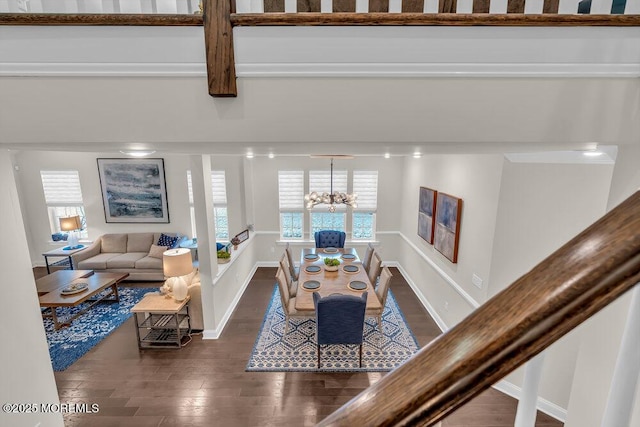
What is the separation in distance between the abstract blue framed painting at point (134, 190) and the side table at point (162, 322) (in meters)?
3.34

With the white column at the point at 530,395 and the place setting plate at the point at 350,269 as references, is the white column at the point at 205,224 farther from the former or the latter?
the white column at the point at 530,395

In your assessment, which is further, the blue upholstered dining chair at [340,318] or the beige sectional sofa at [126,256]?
the beige sectional sofa at [126,256]

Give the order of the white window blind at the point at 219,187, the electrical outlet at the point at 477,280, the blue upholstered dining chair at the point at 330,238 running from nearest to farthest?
1. the electrical outlet at the point at 477,280
2. the blue upholstered dining chair at the point at 330,238
3. the white window blind at the point at 219,187

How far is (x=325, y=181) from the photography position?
7.29m

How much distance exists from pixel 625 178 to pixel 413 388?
1643mm

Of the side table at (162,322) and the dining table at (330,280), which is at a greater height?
the dining table at (330,280)

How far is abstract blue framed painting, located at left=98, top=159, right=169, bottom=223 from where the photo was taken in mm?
7129

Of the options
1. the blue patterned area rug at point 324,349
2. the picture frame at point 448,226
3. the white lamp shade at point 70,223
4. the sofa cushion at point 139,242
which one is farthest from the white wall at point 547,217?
the white lamp shade at point 70,223

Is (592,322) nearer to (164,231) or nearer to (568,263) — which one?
(568,263)

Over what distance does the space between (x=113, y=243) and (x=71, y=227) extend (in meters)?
0.94

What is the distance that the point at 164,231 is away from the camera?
24.2ft

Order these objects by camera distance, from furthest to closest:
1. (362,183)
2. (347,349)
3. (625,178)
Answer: (362,183) < (347,349) < (625,178)

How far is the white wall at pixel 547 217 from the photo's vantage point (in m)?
2.71

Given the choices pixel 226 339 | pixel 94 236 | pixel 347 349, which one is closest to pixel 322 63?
pixel 347 349
